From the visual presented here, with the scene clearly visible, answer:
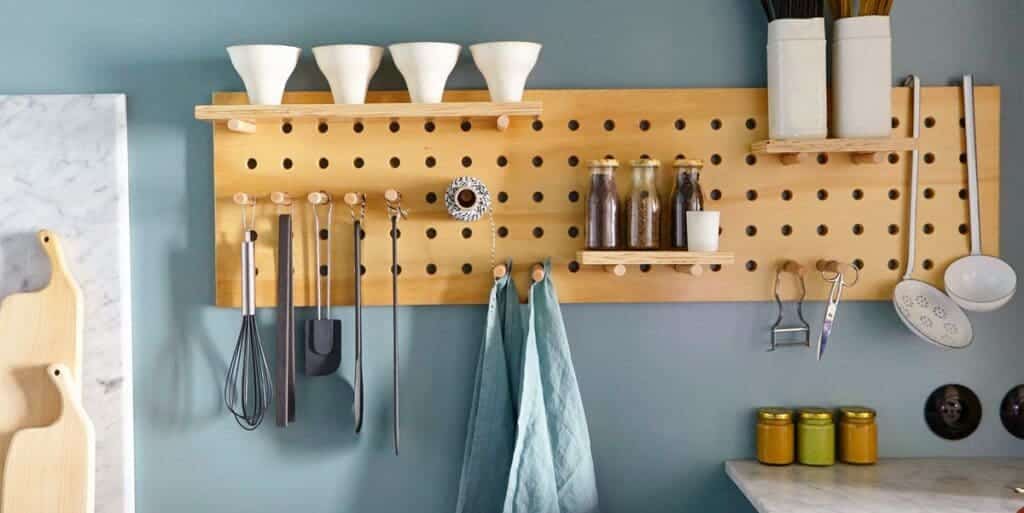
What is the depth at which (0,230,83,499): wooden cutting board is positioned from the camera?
1940 millimetres

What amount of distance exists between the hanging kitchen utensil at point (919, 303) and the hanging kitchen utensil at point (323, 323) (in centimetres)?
98

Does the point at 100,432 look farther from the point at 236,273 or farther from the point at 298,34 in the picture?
the point at 298,34

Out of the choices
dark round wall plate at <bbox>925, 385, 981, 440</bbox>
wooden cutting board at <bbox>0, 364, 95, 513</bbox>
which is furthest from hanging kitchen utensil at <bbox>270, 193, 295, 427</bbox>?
dark round wall plate at <bbox>925, 385, 981, 440</bbox>

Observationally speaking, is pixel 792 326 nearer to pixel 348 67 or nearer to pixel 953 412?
pixel 953 412

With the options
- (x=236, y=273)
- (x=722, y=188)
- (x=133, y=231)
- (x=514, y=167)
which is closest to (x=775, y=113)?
(x=722, y=188)

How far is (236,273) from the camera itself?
6.58 ft

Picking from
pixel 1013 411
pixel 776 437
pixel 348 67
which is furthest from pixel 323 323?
pixel 1013 411

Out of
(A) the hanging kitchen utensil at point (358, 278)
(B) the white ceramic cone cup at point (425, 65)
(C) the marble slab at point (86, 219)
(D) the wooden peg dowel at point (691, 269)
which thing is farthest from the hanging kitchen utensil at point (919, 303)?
(C) the marble slab at point (86, 219)

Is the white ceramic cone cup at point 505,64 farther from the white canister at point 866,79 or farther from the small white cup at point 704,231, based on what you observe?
the white canister at point 866,79

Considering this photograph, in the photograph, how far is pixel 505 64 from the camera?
6.13ft

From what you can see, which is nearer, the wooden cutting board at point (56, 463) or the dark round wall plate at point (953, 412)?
the wooden cutting board at point (56, 463)

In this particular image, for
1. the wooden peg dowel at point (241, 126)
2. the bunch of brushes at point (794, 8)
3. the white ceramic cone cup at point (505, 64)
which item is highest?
the bunch of brushes at point (794, 8)

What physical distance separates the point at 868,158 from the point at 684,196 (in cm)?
34

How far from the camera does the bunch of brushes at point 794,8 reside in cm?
195
